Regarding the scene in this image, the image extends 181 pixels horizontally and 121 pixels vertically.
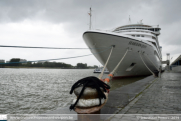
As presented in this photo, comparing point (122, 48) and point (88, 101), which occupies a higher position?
point (122, 48)

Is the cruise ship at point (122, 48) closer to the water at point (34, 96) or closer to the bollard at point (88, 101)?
the water at point (34, 96)

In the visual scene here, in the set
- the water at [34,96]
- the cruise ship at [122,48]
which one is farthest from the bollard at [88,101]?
the cruise ship at [122,48]

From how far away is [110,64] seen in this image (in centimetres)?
1359

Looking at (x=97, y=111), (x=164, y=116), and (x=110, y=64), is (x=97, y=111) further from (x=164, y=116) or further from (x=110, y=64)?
(x=110, y=64)

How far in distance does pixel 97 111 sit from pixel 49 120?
3.78ft

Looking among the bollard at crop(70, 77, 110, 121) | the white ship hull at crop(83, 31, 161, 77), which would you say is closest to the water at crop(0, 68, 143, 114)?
the white ship hull at crop(83, 31, 161, 77)

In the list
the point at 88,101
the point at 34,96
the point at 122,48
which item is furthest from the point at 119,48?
the point at 88,101

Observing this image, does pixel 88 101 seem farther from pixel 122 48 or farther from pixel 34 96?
pixel 122 48

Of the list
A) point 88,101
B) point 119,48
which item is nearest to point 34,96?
point 88,101

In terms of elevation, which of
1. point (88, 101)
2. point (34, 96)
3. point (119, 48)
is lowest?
point (34, 96)

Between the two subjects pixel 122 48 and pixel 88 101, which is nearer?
pixel 88 101

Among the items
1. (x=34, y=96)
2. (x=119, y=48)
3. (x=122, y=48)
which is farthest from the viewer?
(x=122, y=48)

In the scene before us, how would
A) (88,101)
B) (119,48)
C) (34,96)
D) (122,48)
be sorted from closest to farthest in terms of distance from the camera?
(88,101)
(34,96)
(119,48)
(122,48)

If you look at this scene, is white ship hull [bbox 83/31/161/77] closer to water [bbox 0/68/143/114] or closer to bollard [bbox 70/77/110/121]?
water [bbox 0/68/143/114]
